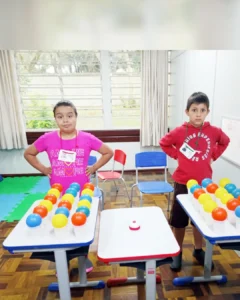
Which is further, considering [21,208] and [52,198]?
[21,208]

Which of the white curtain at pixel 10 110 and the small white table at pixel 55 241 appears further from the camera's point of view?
the white curtain at pixel 10 110

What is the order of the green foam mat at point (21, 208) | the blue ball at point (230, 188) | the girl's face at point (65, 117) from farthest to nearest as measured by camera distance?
the green foam mat at point (21, 208) < the girl's face at point (65, 117) < the blue ball at point (230, 188)

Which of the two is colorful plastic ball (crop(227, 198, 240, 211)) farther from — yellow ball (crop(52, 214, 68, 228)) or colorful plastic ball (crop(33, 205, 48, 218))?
colorful plastic ball (crop(33, 205, 48, 218))

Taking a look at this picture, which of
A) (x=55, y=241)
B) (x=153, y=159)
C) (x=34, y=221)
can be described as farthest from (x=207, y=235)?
(x=153, y=159)

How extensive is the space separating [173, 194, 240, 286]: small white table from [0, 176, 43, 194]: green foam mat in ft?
9.16

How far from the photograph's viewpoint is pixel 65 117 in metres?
1.50

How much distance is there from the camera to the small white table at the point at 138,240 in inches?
37.8

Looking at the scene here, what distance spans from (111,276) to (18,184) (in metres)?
2.67

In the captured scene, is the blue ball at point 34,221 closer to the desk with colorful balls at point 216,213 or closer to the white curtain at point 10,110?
the desk with colorful balls at point 216,213

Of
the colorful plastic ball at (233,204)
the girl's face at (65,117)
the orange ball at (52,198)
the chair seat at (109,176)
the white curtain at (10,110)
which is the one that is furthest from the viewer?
the white curtain at (10,110)

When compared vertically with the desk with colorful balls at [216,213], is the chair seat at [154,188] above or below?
below

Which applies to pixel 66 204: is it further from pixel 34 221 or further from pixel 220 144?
pixel 220 144

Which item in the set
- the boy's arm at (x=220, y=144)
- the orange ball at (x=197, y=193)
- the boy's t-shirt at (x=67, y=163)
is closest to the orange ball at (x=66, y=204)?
the boy's t-shirt at (x=67, y=163)

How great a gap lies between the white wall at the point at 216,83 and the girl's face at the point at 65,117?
0.99 meters
